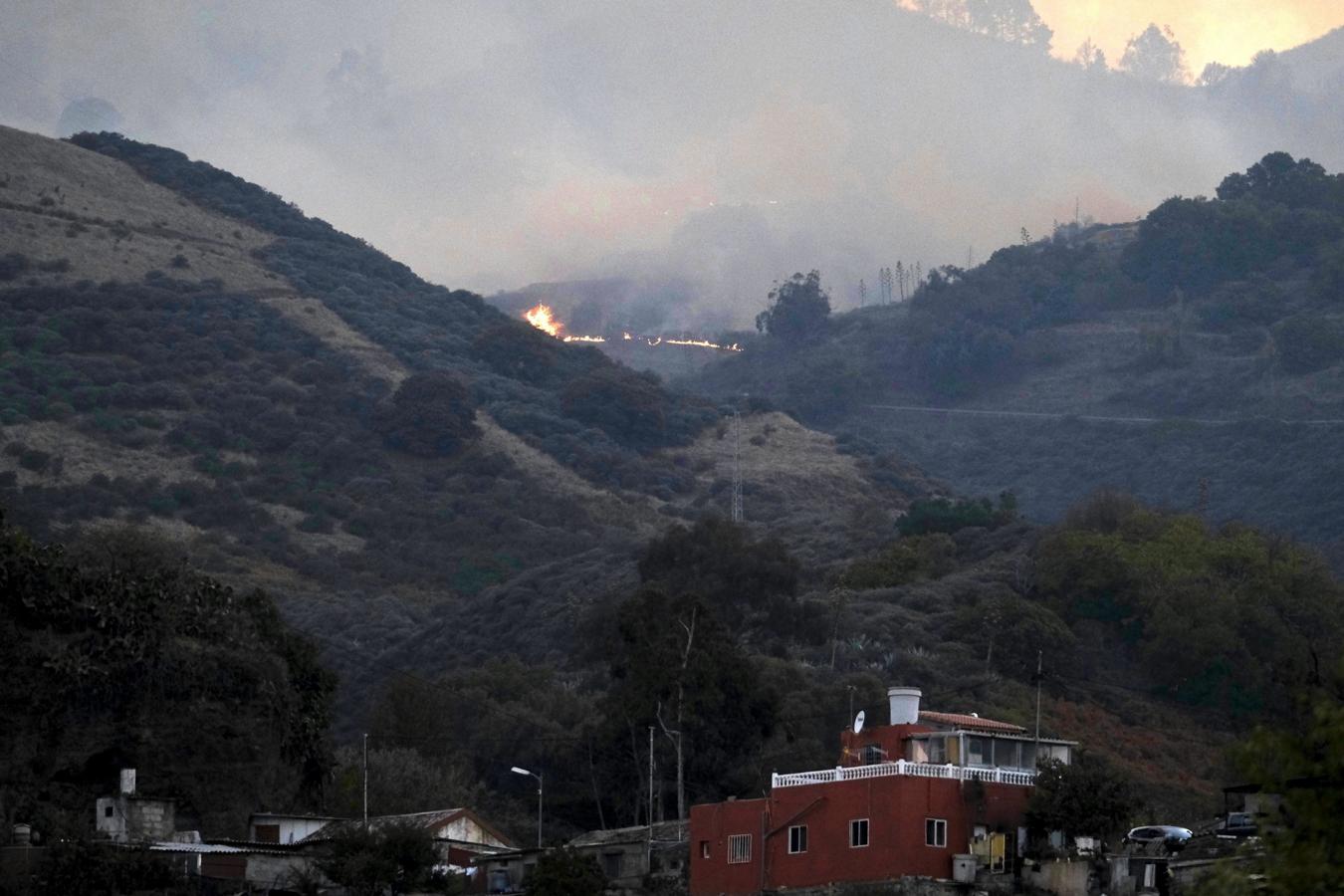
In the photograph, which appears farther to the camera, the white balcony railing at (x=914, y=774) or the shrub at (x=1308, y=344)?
the shrub at (x=1308, y=344)

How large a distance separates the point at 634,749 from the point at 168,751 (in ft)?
42.1

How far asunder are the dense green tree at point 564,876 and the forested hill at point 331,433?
4260 cm

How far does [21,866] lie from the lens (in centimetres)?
4100

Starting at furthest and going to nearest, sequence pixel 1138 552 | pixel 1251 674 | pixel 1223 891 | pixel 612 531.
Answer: pixel 612 531 → pixel 1138 552 → pixel 1251 674 → pixel 1223 891

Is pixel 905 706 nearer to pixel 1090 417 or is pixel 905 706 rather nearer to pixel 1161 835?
pixel 1161 835

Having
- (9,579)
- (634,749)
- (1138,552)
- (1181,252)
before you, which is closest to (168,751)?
(9,579)

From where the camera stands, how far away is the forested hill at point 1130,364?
138 meters

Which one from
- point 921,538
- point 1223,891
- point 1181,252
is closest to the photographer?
point 1223,891

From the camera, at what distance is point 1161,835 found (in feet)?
129

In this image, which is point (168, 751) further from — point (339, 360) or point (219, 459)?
point (339, 360)

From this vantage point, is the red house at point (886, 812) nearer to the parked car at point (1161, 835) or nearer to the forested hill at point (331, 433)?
the parked car at point (1161, 835)

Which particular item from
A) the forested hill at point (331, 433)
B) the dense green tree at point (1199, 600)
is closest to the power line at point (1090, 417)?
the forested hill at point (331, 433)

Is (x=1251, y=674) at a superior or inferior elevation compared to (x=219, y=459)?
inferior

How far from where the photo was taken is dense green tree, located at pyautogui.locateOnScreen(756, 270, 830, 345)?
187625mm
